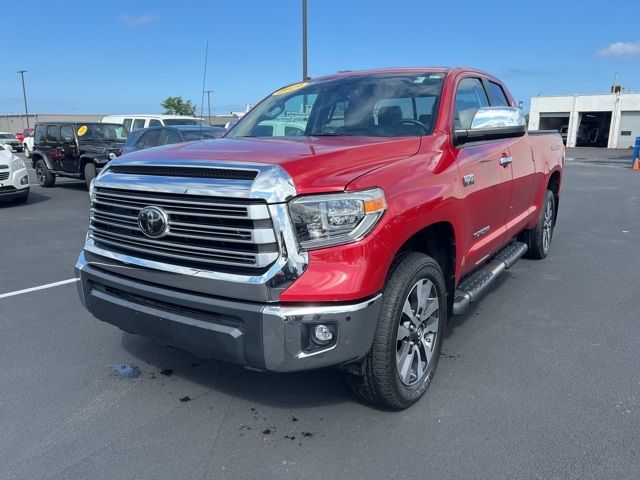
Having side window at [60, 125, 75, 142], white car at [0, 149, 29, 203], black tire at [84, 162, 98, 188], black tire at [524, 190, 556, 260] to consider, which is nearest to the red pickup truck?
black tire at [524, 190, 556, 260]

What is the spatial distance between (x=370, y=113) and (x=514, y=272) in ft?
9.94

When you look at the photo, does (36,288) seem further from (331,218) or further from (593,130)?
(593,130)

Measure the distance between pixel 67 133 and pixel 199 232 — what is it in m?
13.0

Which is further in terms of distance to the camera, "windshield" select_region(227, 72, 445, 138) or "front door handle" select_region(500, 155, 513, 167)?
"front door handle" select_region(500, 155, 513, 167)

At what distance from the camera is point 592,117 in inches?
1833

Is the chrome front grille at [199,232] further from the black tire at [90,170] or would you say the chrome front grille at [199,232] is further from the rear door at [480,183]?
the black tire at [90,170]

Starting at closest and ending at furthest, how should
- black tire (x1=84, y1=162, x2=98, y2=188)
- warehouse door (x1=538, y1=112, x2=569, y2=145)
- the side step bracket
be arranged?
the side step bracket, black tire (x1=84, y1=162, x2=98, y2=188), warehouse door (x1=538, y1=112, x2=569, y2=145)

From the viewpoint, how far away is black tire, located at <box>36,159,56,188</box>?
14.9 metres

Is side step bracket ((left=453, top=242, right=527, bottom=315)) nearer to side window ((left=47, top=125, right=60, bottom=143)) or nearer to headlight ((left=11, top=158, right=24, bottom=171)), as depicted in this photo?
headlight ((left=11, top=158, right=24, bottom=171))

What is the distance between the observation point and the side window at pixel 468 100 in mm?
3828

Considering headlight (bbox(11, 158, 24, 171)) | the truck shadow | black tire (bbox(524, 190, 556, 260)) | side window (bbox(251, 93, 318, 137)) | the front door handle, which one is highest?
side window (bbox(251, 93, 318, 137))

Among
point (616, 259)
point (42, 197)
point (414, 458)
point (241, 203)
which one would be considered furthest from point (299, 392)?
point (42, 197)

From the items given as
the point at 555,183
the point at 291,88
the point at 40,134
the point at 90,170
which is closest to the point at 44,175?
the point at 40,134

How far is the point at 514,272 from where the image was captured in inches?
233
